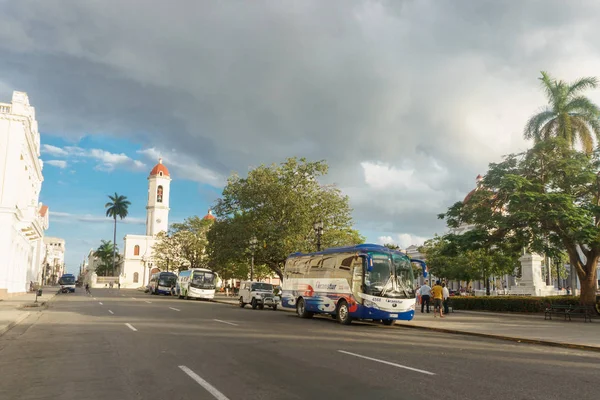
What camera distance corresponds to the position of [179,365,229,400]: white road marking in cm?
666

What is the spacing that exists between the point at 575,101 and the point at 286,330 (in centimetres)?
2360

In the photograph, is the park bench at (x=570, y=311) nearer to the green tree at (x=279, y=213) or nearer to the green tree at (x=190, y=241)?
the green tree at (x=279, y=213)

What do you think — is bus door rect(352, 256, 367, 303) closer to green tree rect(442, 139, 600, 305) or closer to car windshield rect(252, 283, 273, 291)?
green tree rect(442, 139, 600, 305)

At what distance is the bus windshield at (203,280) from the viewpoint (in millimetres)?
45406

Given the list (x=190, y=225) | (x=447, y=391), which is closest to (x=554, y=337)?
(x=447, y=391)

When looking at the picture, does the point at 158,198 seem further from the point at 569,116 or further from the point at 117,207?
the point at 569,116

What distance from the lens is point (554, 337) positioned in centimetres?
1568

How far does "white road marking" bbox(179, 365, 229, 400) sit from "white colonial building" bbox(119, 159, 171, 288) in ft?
328

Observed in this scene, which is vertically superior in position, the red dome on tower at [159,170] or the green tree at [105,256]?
the red dome on tower at [159,170]

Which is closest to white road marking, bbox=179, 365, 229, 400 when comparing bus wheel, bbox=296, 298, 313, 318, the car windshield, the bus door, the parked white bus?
the bus door

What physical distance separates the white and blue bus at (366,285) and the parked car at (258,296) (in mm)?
10010

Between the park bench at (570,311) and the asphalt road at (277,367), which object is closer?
the asphalt road at (277,367)

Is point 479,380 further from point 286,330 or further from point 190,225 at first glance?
point 190,225

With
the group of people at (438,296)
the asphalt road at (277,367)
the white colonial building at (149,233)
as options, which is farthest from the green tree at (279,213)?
the white colonial building at (149,233)
